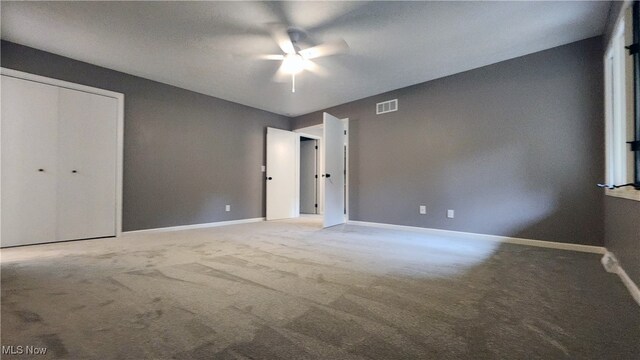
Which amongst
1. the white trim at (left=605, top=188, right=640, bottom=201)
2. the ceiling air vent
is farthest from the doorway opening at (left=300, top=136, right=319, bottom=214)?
the white trim at (left=605, top=188, right=640, bottom=201)

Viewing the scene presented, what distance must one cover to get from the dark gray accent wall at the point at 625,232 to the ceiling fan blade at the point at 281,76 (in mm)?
3586

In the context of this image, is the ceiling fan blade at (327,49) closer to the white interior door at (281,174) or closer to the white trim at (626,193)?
the white trim at (626,193)

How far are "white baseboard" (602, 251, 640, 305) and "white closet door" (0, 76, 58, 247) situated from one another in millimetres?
5543

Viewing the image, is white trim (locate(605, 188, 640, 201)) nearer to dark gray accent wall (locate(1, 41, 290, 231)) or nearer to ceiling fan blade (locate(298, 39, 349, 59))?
ceiling fan blade (locate(298, 39, 349, 59))

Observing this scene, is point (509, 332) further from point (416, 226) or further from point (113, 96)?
point (113, 96)

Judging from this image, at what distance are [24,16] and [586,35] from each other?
5755 millimetres

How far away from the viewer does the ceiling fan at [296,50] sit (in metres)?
2.50

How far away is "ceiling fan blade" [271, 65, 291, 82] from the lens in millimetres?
3445

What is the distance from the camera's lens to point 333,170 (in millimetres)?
4531

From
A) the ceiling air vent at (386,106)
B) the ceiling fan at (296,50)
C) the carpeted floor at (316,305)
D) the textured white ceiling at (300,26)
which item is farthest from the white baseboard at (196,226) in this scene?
the ceiling air vent at (386,106)

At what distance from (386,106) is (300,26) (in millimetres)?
2328

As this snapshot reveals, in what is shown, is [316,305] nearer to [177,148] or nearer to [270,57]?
[270,57]

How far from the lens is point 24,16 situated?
238 centimetres

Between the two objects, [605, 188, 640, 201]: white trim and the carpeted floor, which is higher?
[605, 188, 640, 201]: white trim
